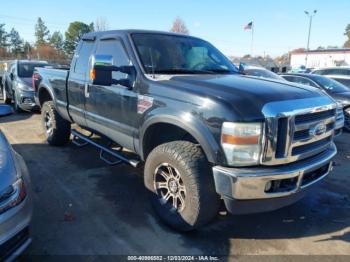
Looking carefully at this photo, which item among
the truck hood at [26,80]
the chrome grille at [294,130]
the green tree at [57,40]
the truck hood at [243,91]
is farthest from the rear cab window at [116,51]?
the green tree at [57,40]

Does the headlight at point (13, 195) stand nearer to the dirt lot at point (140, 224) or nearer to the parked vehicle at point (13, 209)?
the parked vehicle at point (13, 209)

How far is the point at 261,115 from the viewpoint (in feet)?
9.00

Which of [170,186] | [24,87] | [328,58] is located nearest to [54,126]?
[170,186]

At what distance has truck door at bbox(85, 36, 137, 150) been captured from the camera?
150 inches

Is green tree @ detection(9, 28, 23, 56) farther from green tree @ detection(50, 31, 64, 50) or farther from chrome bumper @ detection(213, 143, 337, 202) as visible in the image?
chrome bumper @ detection(213, 143, 337, 202)

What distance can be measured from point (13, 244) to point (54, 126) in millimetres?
3965

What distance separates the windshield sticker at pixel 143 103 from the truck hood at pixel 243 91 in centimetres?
28

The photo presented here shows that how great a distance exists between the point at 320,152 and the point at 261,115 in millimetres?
1060

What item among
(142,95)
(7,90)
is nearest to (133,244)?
(142,95)

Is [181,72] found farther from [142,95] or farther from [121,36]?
[121,36]

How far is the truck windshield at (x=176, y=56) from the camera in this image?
3.85 m

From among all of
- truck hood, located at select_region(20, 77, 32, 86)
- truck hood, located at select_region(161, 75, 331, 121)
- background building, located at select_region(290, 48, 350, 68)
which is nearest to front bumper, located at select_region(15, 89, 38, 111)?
truck hood, located at select_region(20, 77, 32, 86)

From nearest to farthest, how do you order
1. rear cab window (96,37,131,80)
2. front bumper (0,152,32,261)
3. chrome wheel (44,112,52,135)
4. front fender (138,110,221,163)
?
front bumper (0,152,32,261)
front fender (138,110,221,163)
rear cab window (96,37,131,80)
chrome wheel (44,112,52,135)

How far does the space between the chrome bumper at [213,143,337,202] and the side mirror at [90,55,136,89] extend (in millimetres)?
1489
